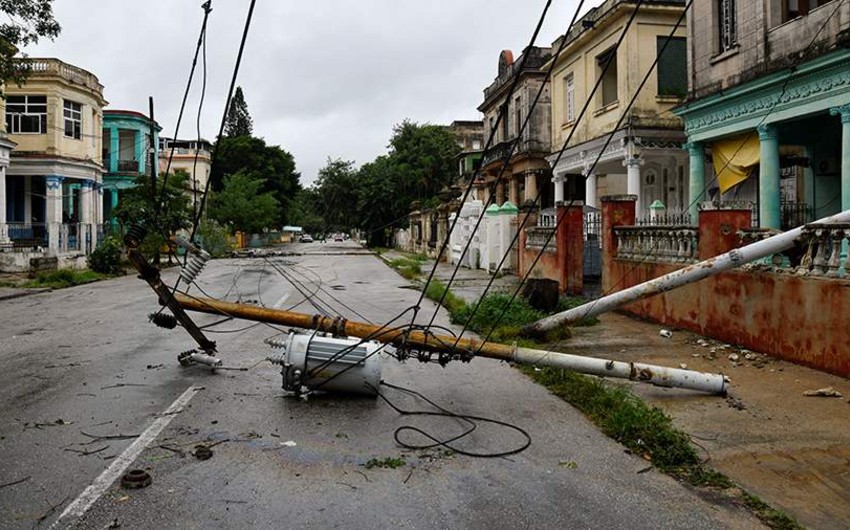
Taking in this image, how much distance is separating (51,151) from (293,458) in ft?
105

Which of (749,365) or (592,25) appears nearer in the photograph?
(749,365)

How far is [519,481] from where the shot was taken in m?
4.46

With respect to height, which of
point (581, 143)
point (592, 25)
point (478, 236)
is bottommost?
point (478, 236)

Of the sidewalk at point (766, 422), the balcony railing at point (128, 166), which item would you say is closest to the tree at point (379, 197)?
the balcony railing at point (128, 166)

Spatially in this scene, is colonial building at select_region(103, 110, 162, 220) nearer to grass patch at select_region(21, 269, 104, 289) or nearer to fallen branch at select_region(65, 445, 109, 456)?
Result: grass patch at select_region(21, 269, 104, 289)

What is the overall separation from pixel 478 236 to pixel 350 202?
36.2 m

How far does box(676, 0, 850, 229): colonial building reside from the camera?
11.7 meters

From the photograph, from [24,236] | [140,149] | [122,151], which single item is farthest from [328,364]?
[122,151]

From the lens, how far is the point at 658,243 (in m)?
11.3

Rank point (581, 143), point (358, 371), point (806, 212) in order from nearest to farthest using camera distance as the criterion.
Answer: point (358, 371) → point (806, 212) → point (581, 143)

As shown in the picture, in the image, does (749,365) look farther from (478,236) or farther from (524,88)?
(524,88)

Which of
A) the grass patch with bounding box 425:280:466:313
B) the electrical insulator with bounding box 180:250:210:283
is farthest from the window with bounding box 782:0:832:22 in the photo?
the electrical insulator with bounding box 180:250:210:283

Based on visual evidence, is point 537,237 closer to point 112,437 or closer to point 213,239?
point 112,437

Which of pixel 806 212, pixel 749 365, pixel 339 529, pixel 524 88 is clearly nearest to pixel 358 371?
pixel 339 529
